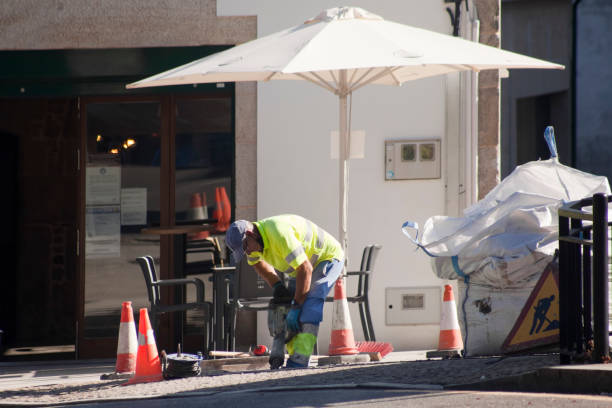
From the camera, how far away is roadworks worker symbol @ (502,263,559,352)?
20.5 ft

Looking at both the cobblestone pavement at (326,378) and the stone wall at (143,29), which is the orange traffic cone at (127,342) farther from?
the stone wall at (143,29)

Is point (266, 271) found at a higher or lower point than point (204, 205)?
lower

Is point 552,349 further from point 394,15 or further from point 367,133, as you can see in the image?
point 394,15

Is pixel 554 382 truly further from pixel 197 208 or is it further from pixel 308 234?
pixel 197 208

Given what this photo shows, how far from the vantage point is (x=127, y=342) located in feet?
25.5

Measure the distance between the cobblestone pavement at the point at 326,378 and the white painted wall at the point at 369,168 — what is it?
2.80 m

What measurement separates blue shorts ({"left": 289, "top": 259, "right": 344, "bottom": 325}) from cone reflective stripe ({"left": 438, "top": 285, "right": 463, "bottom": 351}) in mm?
1163

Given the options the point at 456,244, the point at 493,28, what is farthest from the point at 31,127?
the point at 456,244

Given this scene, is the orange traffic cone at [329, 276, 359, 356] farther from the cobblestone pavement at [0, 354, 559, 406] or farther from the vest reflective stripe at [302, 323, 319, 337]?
the cobblestone pavement at [0, 354, 559, 406]

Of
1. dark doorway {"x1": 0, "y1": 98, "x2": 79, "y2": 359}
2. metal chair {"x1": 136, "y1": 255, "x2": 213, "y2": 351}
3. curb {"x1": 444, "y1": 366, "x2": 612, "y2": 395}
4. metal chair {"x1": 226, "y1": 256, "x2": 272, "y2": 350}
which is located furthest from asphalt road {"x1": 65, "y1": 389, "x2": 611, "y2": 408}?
dark doorway {"x1": 0, "y1": 98, "x2": 79, "y2": 359}

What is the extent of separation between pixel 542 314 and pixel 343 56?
2.31 meters

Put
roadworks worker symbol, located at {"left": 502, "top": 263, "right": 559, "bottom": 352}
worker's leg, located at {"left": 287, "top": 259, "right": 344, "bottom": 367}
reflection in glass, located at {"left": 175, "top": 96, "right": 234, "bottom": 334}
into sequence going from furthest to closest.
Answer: reflection in glass, located at {"left": 175, "top": 96, "right": 234, "bottom": 334}
worker's leg, located at {"left": 287, "top": 259, "right": 344, "bottom": 367}
roadworks worker symbol, located at {"left": 502, "top": 263, "right": 559, "bottom": 352}

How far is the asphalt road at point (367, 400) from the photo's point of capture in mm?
5031

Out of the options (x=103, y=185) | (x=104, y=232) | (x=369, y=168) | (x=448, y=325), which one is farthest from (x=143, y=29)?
(x=448, y=325)
